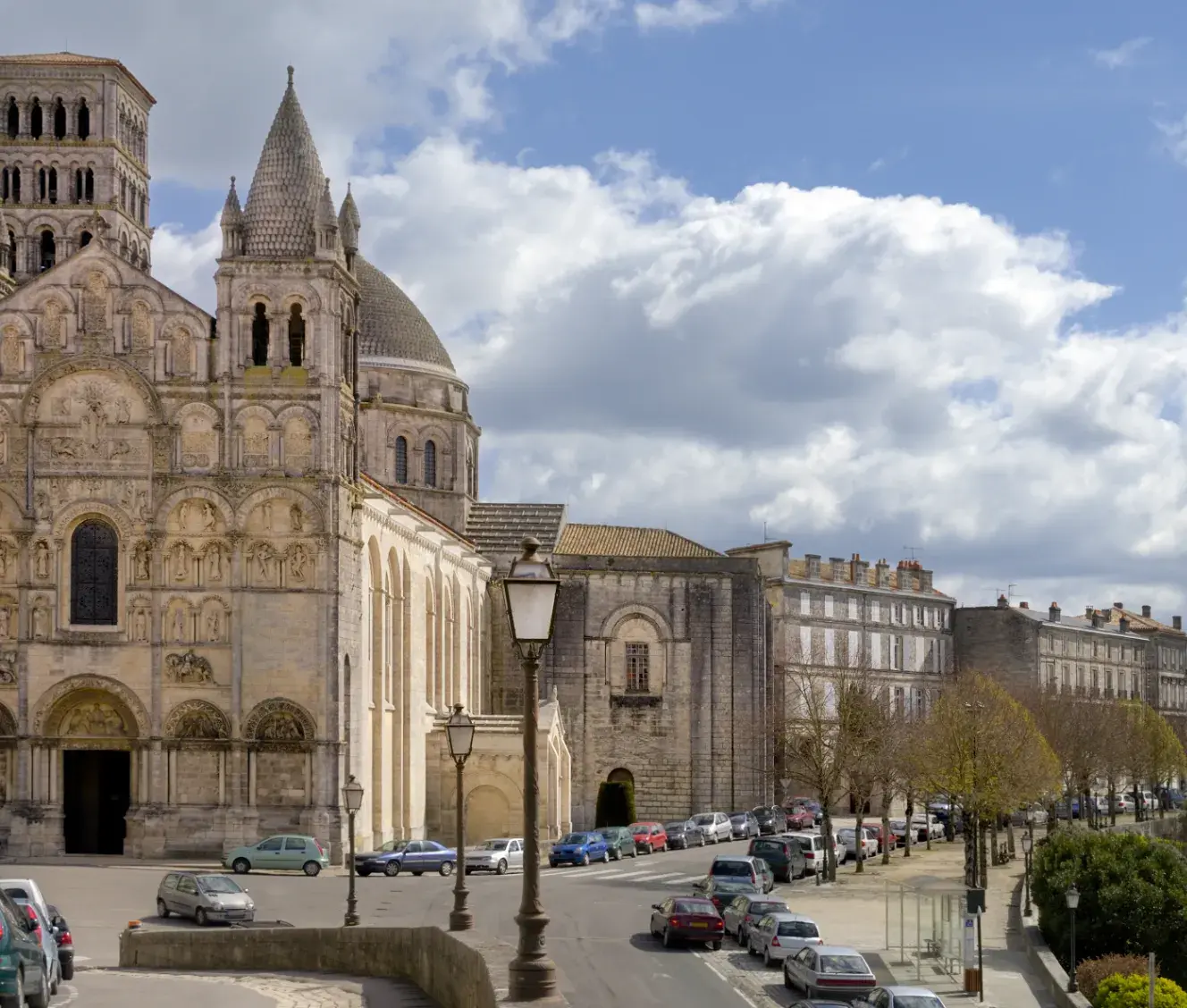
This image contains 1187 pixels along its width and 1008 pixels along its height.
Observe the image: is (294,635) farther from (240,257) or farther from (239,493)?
(240,257)

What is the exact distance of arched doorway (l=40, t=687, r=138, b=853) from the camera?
58.4 m

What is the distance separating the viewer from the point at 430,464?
87.2 m

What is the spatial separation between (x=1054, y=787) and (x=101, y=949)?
4408 centimetres


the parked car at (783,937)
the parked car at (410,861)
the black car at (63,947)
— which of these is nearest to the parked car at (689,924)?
the parked car at (783,937)

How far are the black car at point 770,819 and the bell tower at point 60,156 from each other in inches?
1371

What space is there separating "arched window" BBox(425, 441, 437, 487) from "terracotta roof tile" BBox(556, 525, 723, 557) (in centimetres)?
648

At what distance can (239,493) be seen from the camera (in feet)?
192

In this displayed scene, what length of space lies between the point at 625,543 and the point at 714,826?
55.7 feet

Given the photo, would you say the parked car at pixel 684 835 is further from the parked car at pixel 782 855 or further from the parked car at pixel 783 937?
the parked car at pixel 783 937

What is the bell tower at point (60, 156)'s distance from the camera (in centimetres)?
7650

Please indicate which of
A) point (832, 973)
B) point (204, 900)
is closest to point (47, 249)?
point (204, 900)

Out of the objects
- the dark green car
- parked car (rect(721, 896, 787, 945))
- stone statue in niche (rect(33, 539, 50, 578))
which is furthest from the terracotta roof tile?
parked car (rect(721, 896, 787, 945))

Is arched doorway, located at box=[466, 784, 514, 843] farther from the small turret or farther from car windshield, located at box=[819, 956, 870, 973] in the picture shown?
car windshield, located at box=[819, 956, 870, 973]

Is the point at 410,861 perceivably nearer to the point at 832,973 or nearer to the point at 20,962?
the point at 832,973
